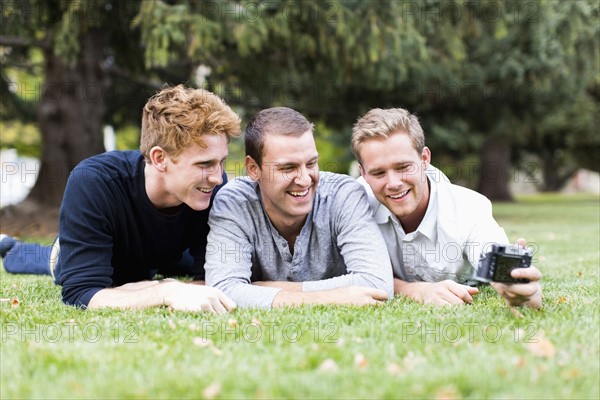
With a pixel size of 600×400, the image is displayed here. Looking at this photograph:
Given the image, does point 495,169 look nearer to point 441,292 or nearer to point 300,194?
point 441,292

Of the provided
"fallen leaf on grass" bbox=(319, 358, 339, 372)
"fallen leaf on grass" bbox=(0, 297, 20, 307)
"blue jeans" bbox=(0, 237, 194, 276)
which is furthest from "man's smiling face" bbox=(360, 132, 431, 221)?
"blue jeans" bbox=(0, 237, 194, 276)

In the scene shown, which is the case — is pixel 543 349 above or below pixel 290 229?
below

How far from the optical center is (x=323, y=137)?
28.6 m

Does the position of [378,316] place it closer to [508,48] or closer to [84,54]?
[84,54]

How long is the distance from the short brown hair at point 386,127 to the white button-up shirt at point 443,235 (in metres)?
0.41

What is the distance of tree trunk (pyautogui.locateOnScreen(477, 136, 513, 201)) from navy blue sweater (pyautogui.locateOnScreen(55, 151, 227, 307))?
25.0 metres

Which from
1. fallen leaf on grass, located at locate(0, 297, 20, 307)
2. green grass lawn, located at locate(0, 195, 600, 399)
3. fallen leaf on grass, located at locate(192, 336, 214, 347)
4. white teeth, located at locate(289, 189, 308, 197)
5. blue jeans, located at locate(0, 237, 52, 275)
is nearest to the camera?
green grass lawn, located at locate(0, 195, 600, 399)

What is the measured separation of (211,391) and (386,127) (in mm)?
2322

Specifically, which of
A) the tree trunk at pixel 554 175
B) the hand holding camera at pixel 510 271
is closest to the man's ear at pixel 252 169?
the hand holding camera at pixel 510 271

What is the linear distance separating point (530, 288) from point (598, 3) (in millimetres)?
13982

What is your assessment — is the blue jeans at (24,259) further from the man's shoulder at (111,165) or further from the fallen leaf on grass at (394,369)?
the fallen leaf on grass at (394,369)

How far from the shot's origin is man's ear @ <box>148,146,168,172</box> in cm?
392

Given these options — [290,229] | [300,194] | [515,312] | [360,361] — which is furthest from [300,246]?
[360,361]

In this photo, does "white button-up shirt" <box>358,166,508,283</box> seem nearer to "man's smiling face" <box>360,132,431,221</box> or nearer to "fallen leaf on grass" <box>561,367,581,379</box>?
"man's smiling face" <box>360,132,431,221</box>
